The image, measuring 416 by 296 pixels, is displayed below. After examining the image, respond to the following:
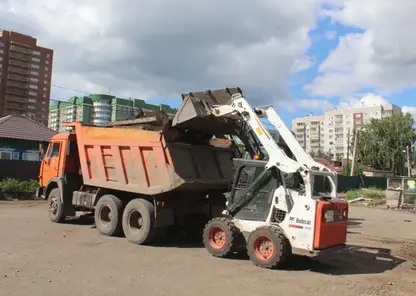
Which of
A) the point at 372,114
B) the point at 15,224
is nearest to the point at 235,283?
the point at 15,224

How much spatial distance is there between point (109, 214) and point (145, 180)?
184 centimetres

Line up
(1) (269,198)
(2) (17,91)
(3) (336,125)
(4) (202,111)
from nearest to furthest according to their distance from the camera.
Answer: (1) (269,198)
(4) (202,111)
(2) (17,91)
(3) (336,125)

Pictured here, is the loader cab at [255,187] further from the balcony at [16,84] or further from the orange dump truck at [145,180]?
the balcony at [16,84]

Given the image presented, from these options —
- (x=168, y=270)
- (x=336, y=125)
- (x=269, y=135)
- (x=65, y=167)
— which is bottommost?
(x=168, y=270)

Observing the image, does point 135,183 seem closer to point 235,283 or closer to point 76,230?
point 76,230

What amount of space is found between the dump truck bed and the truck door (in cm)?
169

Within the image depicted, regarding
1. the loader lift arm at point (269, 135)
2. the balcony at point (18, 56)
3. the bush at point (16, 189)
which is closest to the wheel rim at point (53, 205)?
the loader lift arm at point (269, 135)

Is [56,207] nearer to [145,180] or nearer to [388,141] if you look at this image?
[145,180]

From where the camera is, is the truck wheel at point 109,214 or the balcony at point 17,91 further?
the balcony at point 17,91

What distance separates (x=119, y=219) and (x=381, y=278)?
619 centimetres

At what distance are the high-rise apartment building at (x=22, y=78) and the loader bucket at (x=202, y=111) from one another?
27643mm

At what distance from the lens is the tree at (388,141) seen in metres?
69.8

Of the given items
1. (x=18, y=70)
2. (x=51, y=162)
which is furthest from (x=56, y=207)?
(x=18, y=70)

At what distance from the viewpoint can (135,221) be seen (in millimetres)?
10219
